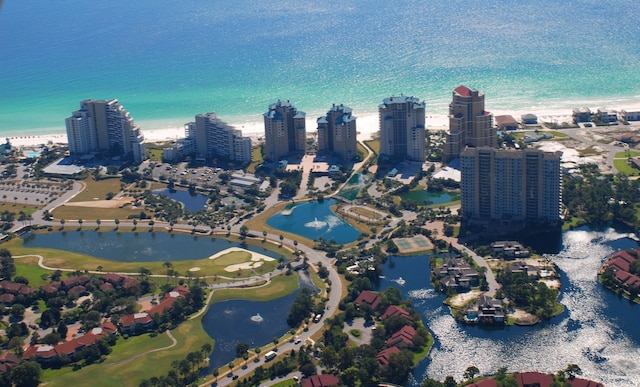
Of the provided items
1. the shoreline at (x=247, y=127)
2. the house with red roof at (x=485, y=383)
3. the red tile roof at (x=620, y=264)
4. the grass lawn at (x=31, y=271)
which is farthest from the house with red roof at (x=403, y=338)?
the shoreline at (x=247, y=127)

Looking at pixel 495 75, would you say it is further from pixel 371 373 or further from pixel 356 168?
pixel 371 373

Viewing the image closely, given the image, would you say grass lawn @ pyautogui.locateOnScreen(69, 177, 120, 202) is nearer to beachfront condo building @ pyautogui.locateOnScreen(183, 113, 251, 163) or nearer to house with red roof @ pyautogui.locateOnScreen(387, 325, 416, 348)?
beachfront condo building @ pyautogui.locateOnScreen(183, 113, 251, 163)

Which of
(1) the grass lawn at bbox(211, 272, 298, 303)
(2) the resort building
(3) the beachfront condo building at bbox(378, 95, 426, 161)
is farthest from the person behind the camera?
(2) the resort building

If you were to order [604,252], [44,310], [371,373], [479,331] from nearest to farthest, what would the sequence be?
[371,373]
[479,331]
[44,310]
[604,252]

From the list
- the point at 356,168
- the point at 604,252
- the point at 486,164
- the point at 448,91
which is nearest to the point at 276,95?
the point at 448,91

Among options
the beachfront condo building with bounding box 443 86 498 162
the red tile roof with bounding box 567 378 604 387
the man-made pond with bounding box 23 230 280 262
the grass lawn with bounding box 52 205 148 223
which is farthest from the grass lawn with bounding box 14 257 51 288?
the beachfront condo building with bounding box 443 86 498 162

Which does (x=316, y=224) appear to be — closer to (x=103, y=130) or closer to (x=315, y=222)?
(x=315, y=222)

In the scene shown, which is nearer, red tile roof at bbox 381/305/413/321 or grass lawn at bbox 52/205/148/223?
red tile roof at bbox 381/305/413/321

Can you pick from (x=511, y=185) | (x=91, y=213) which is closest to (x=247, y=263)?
(x=91, y=213)
